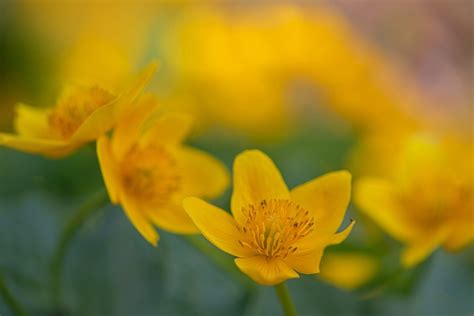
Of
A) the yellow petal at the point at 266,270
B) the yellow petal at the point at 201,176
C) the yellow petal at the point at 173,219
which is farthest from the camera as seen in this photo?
the yellow petal at the point at 201,176

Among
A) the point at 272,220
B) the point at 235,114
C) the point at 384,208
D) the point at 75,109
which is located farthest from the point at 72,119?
the point at 235,114

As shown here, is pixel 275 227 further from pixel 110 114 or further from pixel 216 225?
pixel 110 114

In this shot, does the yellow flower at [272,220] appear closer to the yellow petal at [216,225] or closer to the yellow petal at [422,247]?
the yellow petal at [216,225]

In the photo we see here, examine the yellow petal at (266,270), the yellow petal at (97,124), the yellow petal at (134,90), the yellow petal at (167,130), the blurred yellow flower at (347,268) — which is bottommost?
the blurred yellow flower at (347,268)

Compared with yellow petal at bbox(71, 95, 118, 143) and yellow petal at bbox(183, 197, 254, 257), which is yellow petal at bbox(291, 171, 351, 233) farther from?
yellow petal at bbox(71, 95, 118, 143)

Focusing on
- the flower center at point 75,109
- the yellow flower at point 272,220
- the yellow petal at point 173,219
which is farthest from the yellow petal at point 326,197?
the flower center at point 75,109
